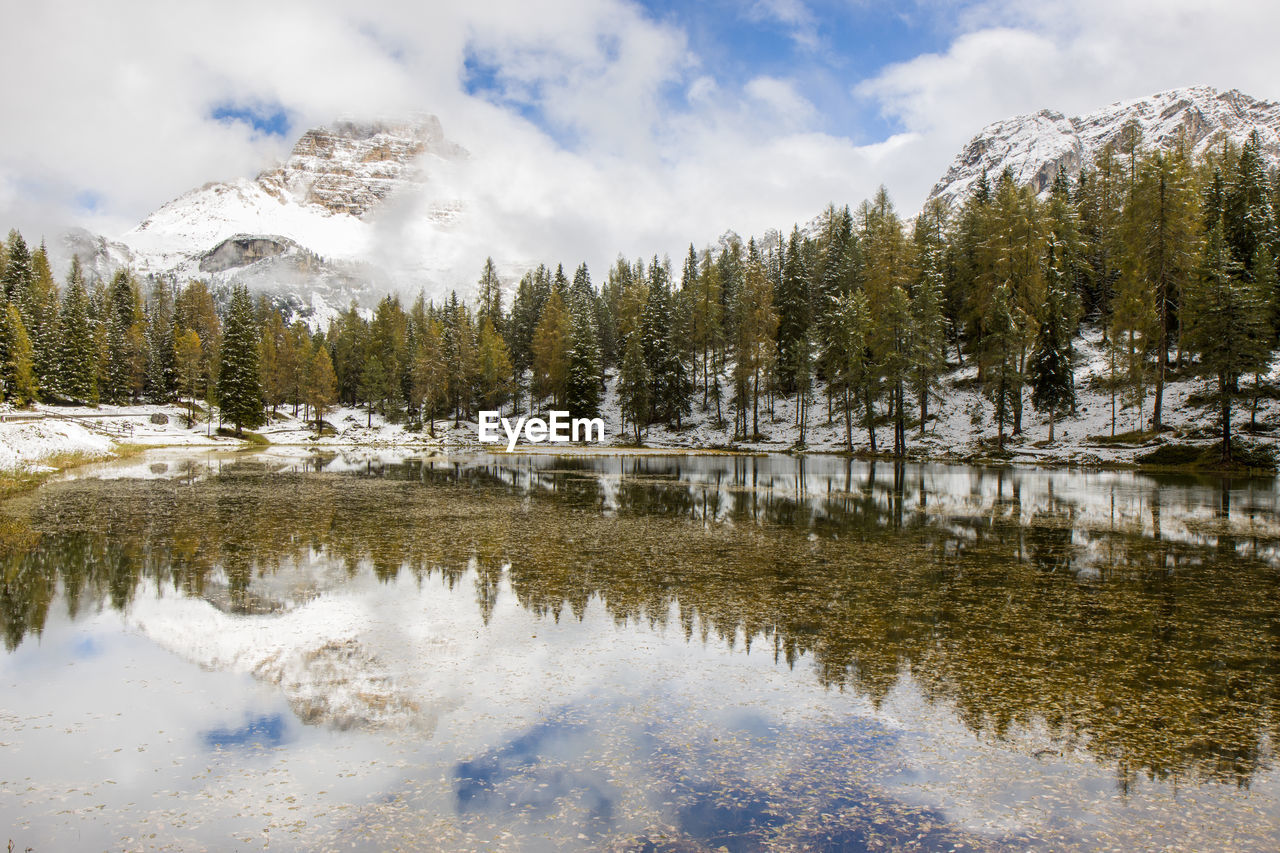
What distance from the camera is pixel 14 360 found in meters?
62.8

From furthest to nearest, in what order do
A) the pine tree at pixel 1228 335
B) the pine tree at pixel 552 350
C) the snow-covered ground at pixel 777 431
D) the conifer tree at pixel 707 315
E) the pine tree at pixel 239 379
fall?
the pine tree at pixel 552 350 → the conifer tree at pixel 707 315 → the pine tree at pixel 239 379 → the snow-covered ground at pixel 777 431 → the pine tree at pixel 1228 335

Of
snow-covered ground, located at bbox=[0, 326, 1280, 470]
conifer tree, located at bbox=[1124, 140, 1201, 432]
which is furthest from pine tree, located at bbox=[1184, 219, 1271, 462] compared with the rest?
snow-covered ground, located at bbox=[0, 326, 1280, 470]

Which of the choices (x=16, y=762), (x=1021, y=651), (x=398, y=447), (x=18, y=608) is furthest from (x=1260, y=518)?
(x=398, y=447)

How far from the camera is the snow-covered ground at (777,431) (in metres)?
40.8

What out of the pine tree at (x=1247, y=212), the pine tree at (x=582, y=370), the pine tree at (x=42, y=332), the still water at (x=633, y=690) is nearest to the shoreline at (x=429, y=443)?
the pine tree at (x=42, y=332)

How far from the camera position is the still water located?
16.5 feet

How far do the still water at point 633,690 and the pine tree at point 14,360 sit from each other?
206ft

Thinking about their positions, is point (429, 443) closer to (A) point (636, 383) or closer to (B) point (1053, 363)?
(A) point (636, 383)

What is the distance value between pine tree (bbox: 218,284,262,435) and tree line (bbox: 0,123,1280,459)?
0.17m

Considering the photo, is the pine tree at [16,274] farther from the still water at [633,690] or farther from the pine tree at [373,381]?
the still water at [633,690]

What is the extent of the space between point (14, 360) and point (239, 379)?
1862 cm

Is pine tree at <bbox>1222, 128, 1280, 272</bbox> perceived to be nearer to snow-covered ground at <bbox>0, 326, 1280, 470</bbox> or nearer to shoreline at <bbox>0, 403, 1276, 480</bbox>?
snow-covered ground at <bbox>0, 326, 1280, 470</bbox>

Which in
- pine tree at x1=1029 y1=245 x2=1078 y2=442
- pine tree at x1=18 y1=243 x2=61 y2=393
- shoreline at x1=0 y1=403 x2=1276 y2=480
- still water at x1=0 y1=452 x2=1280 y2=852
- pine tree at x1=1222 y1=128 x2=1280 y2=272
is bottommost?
still water at x1=0 y1=452 x2=1280 y2=852

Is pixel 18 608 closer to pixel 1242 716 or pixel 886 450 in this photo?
pixel 1242 716
